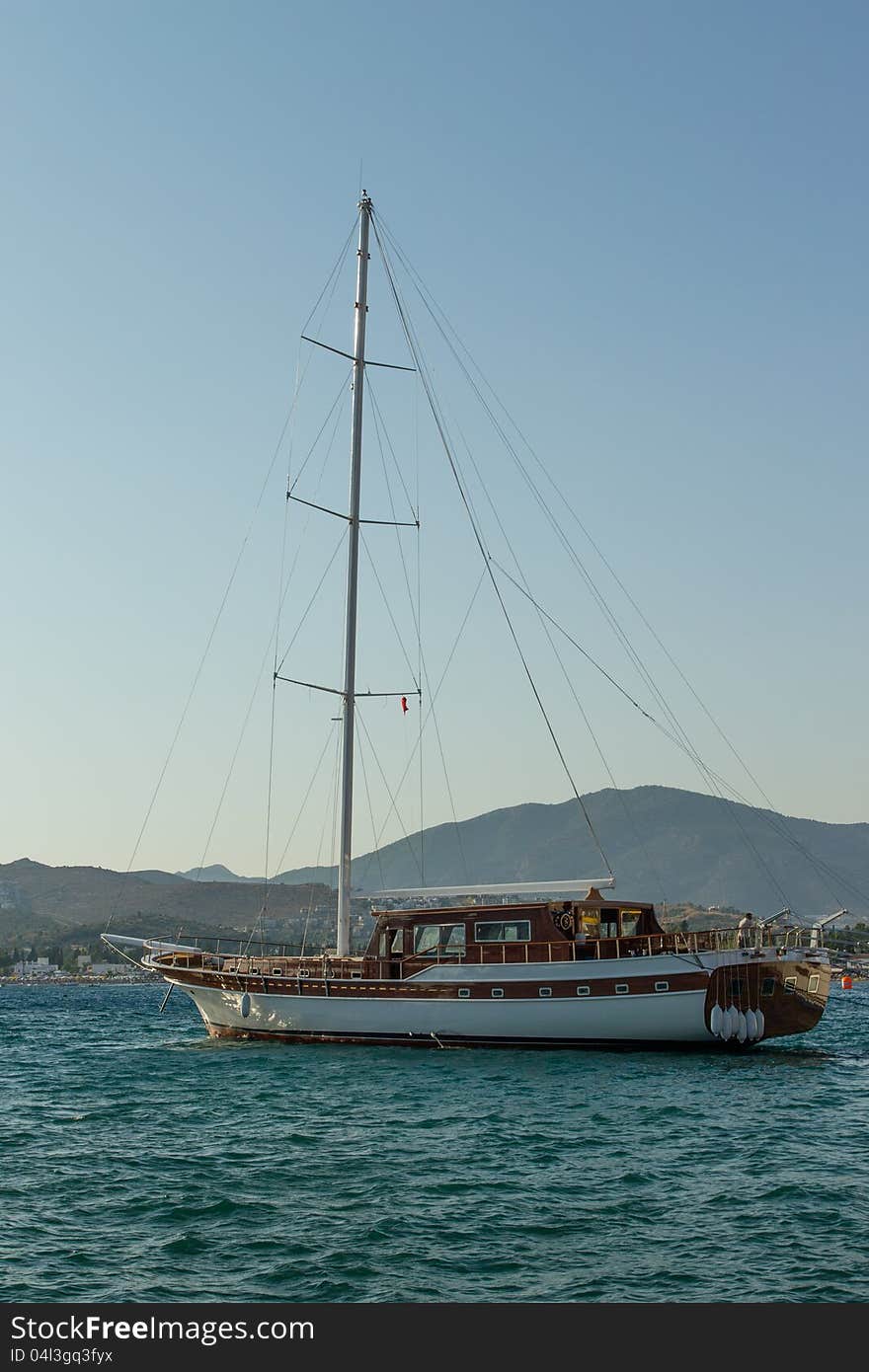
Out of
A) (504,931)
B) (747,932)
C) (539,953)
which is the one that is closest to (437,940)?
(504,931)

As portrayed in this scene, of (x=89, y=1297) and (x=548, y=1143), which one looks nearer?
(x=89, y=1297)

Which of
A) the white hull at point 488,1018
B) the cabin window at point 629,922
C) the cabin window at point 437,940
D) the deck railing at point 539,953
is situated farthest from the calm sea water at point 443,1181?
the cabin window at point 629,922

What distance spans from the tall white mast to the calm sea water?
7082mm

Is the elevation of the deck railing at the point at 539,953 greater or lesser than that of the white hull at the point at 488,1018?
greater

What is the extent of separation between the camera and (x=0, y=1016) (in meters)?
66.1

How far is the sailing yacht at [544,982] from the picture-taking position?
30.8 m

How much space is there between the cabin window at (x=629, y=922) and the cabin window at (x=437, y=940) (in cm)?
463

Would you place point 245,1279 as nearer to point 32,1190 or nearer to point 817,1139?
point 32,1190

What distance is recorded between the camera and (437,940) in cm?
3372

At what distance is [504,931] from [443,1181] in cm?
1577

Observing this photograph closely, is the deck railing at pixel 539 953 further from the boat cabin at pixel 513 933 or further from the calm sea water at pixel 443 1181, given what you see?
the calm sea water at pixel 443 1181
